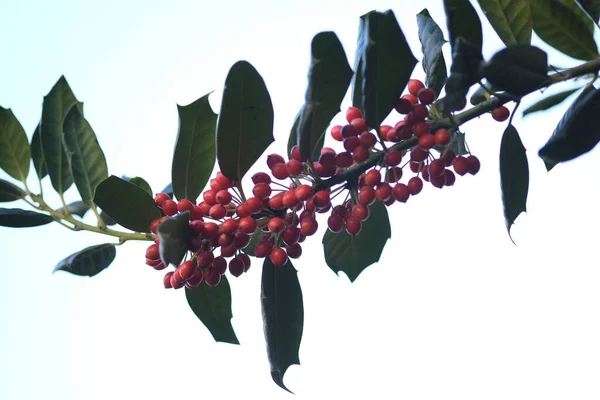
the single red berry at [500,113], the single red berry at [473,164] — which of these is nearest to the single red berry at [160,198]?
the single red berry at [473,164]

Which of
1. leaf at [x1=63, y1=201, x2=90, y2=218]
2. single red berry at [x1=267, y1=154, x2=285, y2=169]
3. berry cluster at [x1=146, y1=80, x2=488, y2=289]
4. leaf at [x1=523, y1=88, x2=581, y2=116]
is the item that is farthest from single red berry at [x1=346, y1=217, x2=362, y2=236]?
leaf at [x1=63, y1=201, x2=90, y2=218]

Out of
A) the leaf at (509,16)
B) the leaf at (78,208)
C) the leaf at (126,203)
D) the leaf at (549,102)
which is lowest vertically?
the leaf at (126,203)

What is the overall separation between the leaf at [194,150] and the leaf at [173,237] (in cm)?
24

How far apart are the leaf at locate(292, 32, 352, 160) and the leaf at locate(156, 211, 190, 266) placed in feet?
0.96

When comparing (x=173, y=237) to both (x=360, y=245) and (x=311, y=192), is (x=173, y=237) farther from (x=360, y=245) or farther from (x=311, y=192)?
(x=360, y=245)

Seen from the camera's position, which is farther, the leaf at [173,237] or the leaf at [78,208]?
the leaf at [78,208]

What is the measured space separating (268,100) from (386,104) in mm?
242

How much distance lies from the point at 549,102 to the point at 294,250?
28.1 inches

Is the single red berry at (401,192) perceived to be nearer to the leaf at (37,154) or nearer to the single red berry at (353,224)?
the single red berry at (353,224)

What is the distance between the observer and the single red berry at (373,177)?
1.37 m

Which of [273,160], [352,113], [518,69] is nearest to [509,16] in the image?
[518,69]

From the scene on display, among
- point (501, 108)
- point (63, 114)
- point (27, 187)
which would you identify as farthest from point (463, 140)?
point (27, 187)

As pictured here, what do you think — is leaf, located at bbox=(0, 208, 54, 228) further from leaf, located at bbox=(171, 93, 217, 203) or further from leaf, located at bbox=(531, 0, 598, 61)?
leaf, located at bbox=(531, 0, 598, 61)

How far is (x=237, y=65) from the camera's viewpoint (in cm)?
127
